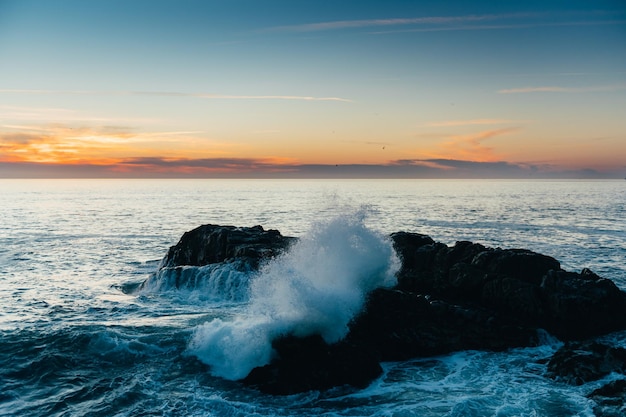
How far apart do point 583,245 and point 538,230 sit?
406 inches

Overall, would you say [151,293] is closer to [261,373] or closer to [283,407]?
[261,373]

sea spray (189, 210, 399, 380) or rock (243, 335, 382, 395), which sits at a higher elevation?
sea spray (189, 210, 399, 380)

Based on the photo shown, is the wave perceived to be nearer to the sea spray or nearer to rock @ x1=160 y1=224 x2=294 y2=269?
rock @ x1=160 y1=224 x2=294 y2=269

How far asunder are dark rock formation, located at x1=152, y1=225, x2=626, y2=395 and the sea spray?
0.49 m

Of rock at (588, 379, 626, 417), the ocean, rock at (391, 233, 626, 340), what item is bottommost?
the ocean

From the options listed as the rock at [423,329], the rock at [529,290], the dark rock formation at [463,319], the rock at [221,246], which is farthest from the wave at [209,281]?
the rock at [423,329]

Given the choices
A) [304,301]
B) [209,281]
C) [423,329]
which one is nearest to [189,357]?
→ [304,301]

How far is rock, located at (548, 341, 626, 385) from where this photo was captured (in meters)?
13.2

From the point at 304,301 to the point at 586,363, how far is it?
8350 millimetres

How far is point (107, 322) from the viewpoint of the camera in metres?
18.2

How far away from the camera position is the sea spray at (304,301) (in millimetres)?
14641

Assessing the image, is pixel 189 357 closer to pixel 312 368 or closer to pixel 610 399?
pixel 312 368

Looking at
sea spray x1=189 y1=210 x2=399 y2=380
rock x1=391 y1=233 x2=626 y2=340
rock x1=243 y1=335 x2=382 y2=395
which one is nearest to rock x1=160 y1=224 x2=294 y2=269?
sea spray x1=189 y1=210 x2=399 y2=380

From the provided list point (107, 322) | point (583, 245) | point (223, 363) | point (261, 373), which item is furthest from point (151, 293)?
point (583, 245)
